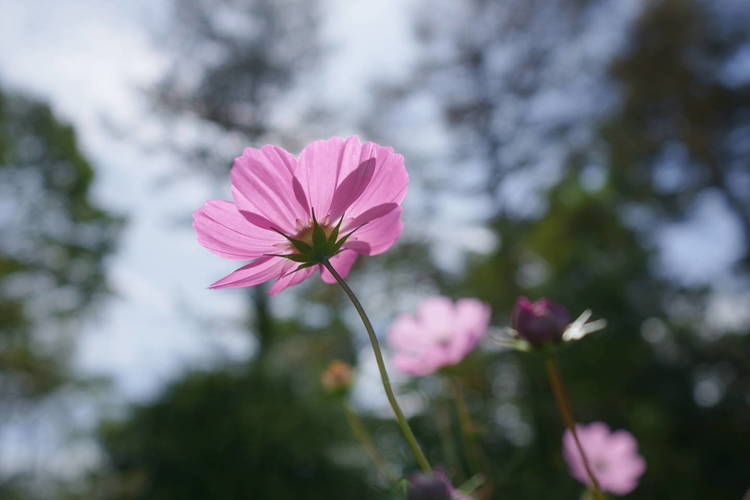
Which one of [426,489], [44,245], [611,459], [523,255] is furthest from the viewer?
[44,245]

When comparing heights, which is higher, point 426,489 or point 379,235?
point 379,235

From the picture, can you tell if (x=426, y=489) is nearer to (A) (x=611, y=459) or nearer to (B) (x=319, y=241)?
(B) (x=319, y=241)

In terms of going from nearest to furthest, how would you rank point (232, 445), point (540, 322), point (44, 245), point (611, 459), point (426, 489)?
point (426, 489) < point (540, 322) < point (611, 459) < point (232, 445) < point (44, 245)

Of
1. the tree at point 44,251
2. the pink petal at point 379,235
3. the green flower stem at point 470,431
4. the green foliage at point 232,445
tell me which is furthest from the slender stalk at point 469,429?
the tree at point 44,251

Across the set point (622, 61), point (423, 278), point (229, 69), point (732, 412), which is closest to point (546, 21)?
point (622, 61)

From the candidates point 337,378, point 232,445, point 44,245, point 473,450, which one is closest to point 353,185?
point 473,450

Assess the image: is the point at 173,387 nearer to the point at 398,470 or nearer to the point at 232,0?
the point at 398,470
